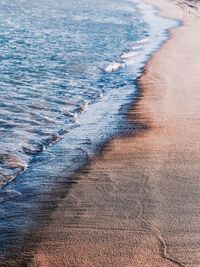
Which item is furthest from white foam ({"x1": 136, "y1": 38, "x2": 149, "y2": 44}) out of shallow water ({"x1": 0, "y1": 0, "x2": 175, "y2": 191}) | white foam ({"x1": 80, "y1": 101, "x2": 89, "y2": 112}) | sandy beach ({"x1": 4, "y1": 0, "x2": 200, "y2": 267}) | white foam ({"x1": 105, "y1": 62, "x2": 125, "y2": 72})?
sandy beach ({"x1": 4, "y1": 0, "x2": 200, "y2": 267})

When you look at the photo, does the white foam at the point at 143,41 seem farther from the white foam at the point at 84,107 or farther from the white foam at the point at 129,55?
the white foam at the point at 84,107

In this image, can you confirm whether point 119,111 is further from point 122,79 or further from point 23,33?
point 23,33

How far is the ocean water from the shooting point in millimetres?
5984

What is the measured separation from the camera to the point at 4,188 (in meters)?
5.67

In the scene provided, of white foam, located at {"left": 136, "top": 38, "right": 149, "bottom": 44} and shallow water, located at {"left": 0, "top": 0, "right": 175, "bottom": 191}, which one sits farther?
white foam, located at {"left": 136, "top": 38, "right": 149, "bottom": 44}

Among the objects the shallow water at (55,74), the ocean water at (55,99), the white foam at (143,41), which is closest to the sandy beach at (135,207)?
the ocean water at (55,99)

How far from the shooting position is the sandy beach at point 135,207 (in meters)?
4.20

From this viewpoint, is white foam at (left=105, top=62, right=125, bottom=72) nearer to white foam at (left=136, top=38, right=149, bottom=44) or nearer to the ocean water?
the ocean water

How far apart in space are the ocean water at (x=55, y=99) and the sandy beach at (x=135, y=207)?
1.25 ft

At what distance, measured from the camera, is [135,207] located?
16.5ft

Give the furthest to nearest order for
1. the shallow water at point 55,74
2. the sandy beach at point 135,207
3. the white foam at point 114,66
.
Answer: the white foam at point 114,66
the shallow water at point 55,74
the sandy beach at point 135,207

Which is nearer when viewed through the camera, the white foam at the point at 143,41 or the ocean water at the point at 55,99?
the ocean water at the point at 55,99

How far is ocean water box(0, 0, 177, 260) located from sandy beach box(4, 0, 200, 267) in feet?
1.25

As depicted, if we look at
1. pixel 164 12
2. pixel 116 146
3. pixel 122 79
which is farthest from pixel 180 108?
pixel 164 12
